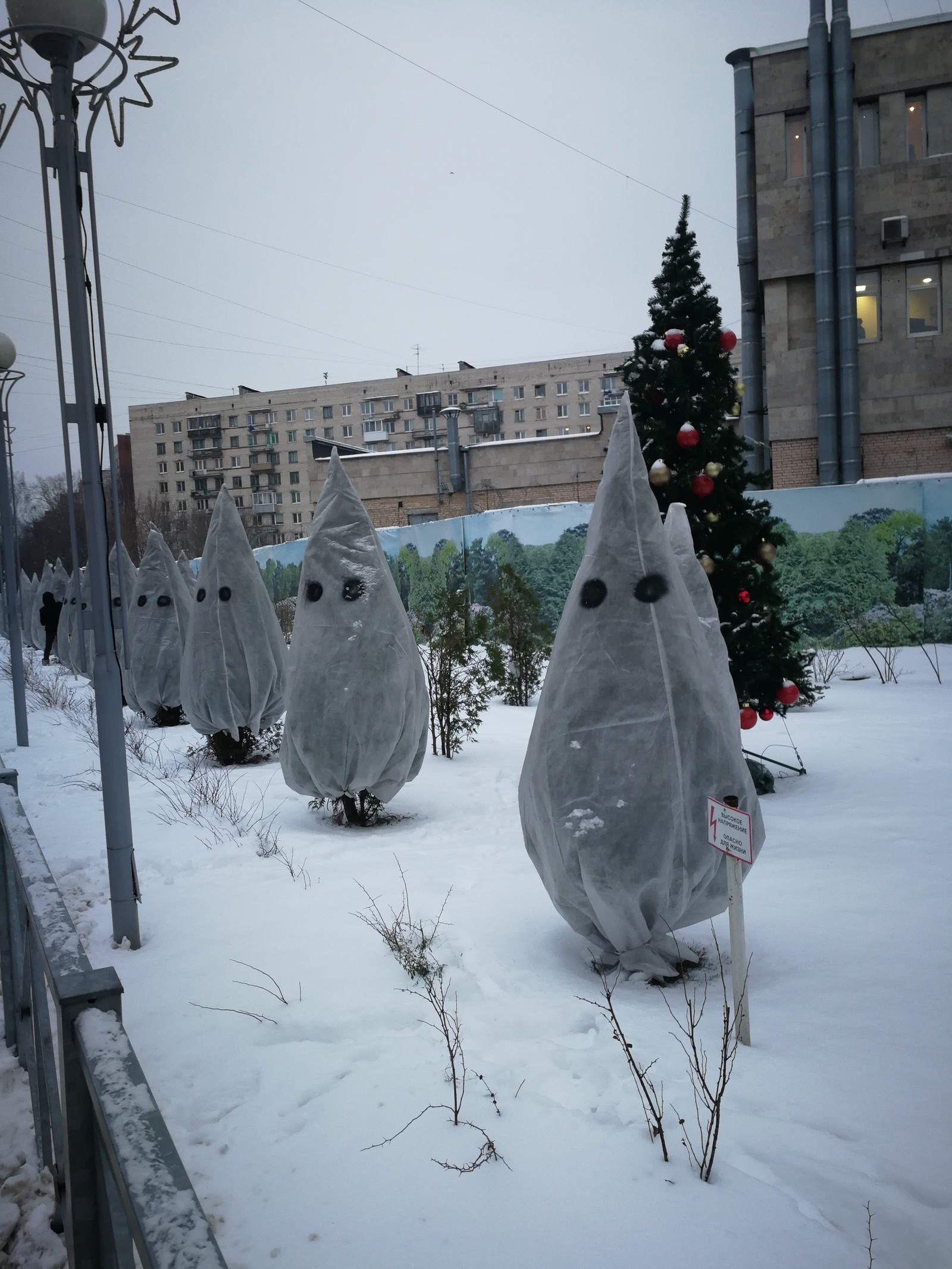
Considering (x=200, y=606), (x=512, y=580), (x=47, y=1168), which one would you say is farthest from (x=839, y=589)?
(x=47, y=1168)

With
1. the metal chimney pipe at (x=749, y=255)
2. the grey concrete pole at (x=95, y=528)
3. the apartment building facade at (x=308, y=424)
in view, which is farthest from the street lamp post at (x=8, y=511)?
the apartment building facade at (x=308, y=424)

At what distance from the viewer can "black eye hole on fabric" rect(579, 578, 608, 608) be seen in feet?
12.1

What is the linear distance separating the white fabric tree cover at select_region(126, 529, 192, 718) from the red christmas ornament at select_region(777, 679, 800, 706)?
7.80 meters

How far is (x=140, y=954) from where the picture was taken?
161 inches

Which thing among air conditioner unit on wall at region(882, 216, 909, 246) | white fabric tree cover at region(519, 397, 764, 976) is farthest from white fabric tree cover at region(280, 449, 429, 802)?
air conditioner unit on wall at region(882, 216, 909, 246)

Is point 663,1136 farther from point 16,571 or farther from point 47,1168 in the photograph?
point 16,571

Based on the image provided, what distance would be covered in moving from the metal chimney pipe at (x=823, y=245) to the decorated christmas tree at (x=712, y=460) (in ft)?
42.7

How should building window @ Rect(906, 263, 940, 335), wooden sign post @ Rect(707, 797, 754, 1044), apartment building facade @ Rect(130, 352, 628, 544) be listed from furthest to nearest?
1. apartment building facade @ Rect(130, 352, 628, 544)
2. building window @ Rect(906, 263, 940, 335)
3. wooden sign post @ Rect(707, 797, 754, 1044)

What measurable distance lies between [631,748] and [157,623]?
30.9 feet

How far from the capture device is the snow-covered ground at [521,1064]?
231 cm

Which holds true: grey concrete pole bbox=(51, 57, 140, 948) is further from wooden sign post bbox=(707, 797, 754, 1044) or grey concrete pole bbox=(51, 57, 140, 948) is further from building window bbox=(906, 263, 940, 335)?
building window bbox=(906, 263, 940, 335)

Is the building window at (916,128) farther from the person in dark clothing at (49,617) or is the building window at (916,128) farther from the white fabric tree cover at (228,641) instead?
the person in dark clothing at (49,617)

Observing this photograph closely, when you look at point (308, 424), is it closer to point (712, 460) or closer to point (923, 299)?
point (923, 299)

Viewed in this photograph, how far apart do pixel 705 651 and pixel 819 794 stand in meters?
3.96
